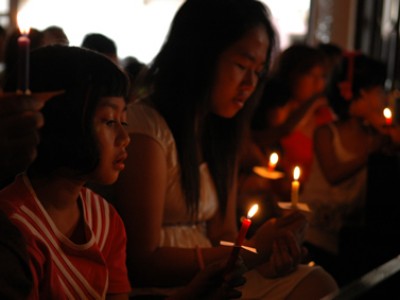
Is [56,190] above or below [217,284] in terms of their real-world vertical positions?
above

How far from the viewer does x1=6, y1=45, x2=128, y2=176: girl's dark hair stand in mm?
1208

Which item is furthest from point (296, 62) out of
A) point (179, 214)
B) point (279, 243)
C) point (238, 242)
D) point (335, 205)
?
point (238, 242)

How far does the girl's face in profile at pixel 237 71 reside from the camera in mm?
1830

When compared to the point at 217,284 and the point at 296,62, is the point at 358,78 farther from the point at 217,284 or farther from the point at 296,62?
the point at 217,284

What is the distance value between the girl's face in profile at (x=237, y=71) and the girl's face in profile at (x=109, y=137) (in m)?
0.58

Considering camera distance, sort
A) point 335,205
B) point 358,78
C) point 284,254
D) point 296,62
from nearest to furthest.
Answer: point 284,254 < point 335,205 < point 358,78 < point 296,62

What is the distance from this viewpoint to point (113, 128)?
129cm

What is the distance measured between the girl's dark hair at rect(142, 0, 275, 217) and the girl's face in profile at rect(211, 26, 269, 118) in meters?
0.02

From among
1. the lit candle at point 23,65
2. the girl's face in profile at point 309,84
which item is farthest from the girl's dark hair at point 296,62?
the lit candle at point 23,65

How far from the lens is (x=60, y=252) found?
47.1 inches

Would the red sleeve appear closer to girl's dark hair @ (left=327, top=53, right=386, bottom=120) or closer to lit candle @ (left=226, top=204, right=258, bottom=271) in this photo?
lit candle @ (left=226, top=204, right=258, bottom=271)

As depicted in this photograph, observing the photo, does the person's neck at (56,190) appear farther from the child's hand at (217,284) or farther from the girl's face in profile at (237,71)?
the girl's face in profile at (237,71)

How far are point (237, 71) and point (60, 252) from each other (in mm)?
868

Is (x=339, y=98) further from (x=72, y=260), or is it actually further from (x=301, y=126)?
(x=72, y=260)
